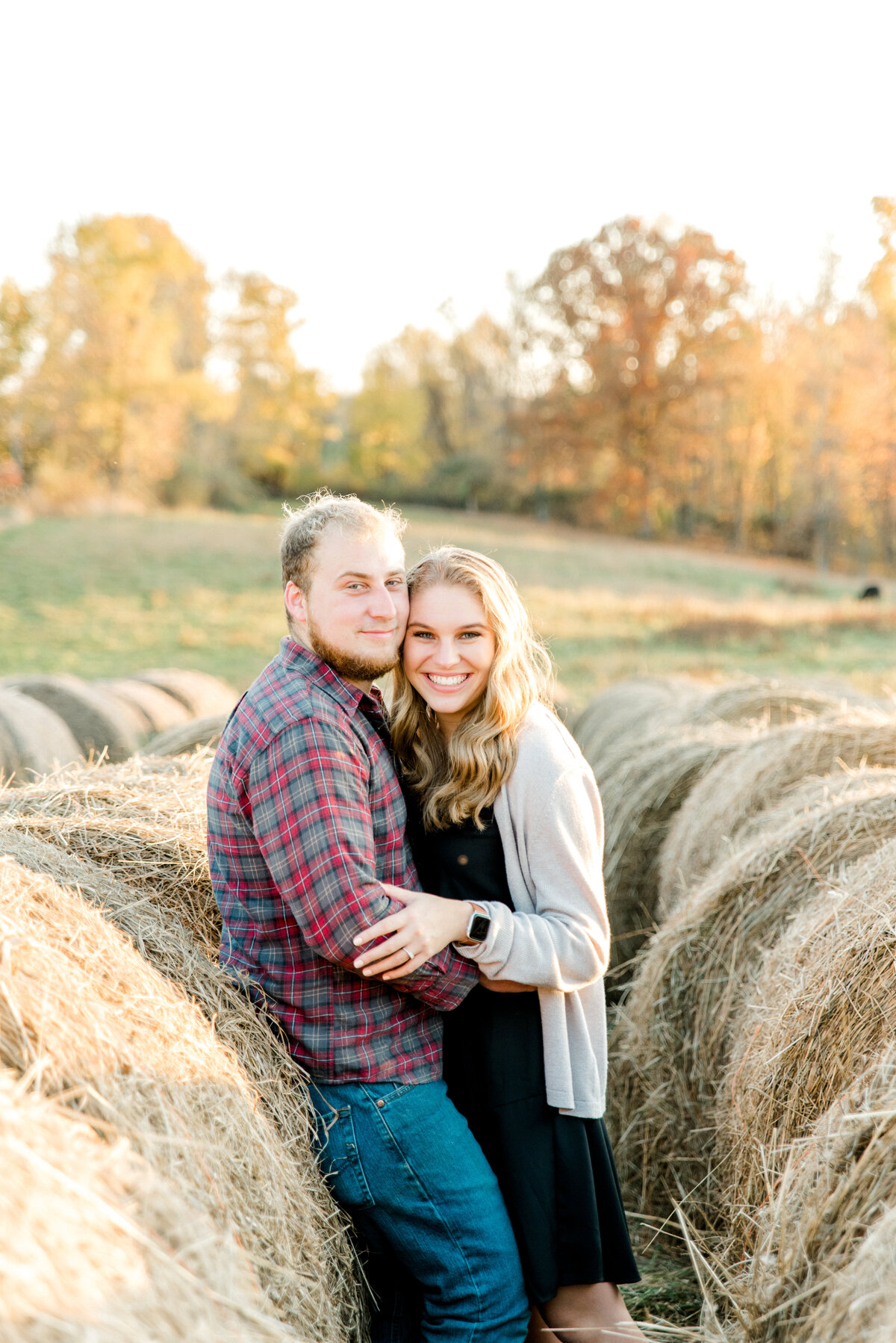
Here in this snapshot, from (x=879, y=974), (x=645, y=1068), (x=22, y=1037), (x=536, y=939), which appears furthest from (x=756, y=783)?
(x=22, y=1037)

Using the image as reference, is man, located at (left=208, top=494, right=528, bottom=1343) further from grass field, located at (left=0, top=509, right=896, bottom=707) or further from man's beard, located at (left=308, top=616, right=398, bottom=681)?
grass field, located at (left=0, top=509, right=896, bottom=707)

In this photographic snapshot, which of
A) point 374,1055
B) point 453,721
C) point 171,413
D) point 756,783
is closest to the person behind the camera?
point 374,1055

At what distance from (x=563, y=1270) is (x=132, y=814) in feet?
6.15

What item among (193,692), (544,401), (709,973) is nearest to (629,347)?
(544,401)

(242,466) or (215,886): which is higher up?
(242,466)

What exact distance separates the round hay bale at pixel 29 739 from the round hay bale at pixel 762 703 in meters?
4.14

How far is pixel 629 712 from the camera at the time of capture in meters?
8.88

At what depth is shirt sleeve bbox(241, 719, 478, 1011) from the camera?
2.48 metres

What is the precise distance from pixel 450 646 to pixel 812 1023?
142 cm

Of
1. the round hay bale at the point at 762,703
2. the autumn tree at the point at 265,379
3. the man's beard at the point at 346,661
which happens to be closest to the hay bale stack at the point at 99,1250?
the man's beard at the point at 346,661

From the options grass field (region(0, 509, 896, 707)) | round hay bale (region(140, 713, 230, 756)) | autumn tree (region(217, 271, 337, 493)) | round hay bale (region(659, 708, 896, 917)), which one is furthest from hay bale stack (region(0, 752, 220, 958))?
autumn tree (region(217, 271, 337, 493))

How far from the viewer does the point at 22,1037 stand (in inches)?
78.7

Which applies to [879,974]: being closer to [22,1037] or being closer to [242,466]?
[22,1037]

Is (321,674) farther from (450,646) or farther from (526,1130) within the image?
(526,1130)
